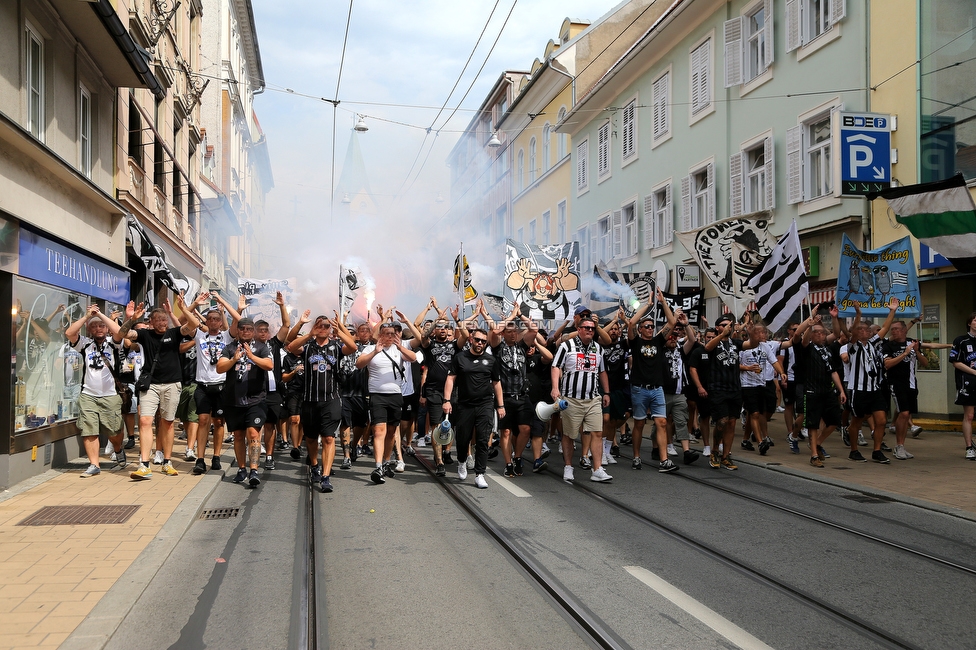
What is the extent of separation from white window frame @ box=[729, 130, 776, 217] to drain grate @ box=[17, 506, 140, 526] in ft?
49.2

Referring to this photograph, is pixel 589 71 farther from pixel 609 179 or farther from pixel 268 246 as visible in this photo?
pixel 268 246

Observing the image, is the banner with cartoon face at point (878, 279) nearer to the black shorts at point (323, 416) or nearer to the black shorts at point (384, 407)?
the black shorts at point (384, 407)

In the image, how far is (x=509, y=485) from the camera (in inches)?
368

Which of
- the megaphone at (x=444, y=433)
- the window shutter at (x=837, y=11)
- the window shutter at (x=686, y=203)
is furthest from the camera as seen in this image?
the window shutter at (x=686, y=203)

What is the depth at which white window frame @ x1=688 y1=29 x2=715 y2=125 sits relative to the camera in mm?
21578

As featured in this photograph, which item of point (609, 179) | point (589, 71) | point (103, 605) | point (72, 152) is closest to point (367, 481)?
point (103, 605)

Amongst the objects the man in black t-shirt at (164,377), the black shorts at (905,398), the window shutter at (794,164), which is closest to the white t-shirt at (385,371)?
the man in black t-shirt at (164,377)

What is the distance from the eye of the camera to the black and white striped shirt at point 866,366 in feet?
36.3

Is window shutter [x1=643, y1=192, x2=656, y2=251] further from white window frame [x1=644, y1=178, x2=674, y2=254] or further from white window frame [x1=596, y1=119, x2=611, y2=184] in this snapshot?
white window frame [x1=596, y1=119, x2=611, y2=184]

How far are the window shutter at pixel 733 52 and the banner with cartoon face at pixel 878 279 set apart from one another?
8592 millimetres

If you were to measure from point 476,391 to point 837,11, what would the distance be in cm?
1189

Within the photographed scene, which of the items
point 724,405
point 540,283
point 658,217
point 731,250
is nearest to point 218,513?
point 724,405

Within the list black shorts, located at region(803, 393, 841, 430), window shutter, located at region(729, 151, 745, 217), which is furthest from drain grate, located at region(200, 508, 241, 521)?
window shutter, located at region(729, 151, 745, 217)

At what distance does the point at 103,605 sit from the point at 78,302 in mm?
7825
